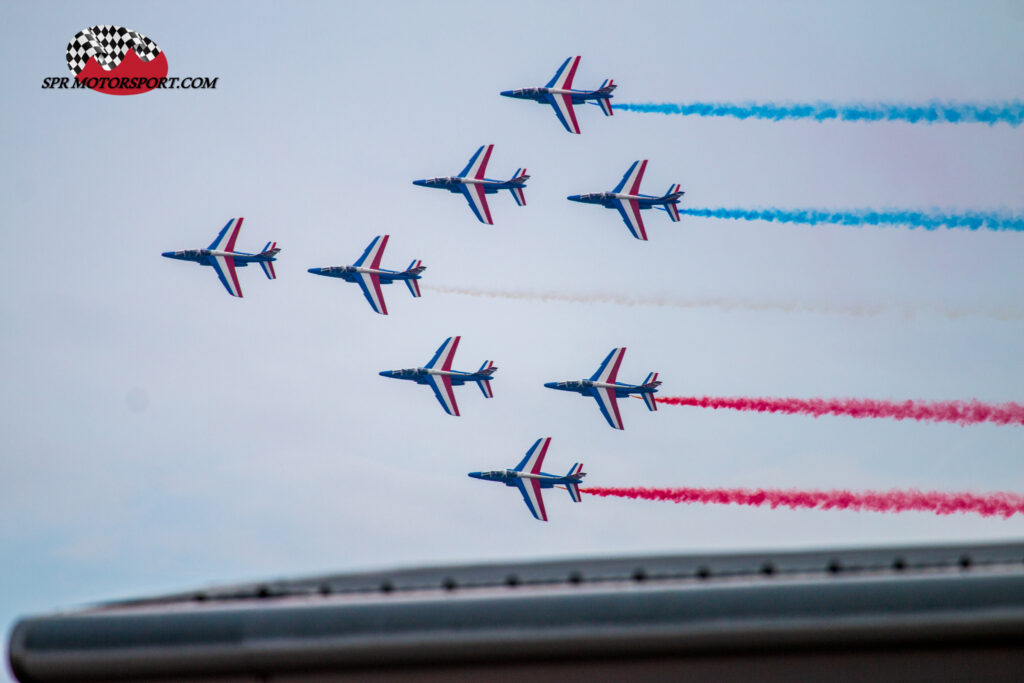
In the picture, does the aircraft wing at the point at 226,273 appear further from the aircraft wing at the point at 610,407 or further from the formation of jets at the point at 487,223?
the aircraft wing at the point at 610,407

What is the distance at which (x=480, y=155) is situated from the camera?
118250mm

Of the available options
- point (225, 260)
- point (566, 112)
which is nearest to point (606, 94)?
point (566, 112)

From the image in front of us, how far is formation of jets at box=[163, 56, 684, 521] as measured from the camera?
368ft

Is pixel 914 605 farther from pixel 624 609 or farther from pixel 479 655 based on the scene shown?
pixel 479 655

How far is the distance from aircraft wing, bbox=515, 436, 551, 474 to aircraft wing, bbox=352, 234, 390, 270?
78.9ft

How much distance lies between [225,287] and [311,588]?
97223 mm

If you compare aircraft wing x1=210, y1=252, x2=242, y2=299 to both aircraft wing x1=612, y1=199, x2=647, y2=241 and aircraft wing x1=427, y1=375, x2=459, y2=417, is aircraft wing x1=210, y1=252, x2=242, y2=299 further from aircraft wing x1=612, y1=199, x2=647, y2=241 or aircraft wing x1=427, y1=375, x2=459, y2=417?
aircraft wing x1=612, y1=199, x2=647, y2=241

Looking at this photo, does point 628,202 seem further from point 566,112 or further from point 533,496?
point 533,496

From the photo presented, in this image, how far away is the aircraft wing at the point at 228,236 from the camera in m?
116

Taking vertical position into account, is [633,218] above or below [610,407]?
above

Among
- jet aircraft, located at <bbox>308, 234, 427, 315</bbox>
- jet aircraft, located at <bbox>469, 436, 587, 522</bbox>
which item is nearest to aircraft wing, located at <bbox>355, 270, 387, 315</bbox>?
jet aircraft, located at <bbox>308, 234, 427, 315</bbox>

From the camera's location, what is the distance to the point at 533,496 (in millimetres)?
128375

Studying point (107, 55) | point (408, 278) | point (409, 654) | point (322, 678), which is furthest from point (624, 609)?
point (107, 55)

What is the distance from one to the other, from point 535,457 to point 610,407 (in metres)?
14.5
